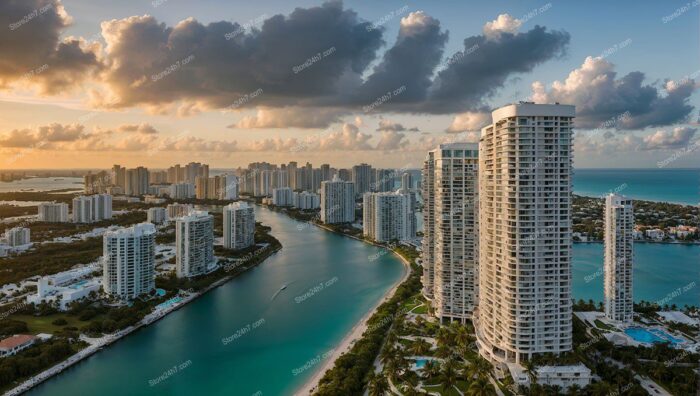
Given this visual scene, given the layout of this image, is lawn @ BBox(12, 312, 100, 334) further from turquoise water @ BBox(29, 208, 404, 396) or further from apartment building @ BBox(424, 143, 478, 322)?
apartment building @ BBox(424, 143, 478, 322)

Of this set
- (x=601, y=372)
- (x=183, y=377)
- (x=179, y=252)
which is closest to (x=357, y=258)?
(x=179, y=252)

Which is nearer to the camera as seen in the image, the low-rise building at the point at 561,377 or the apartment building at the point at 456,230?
the low-rise building at the point at 561,377

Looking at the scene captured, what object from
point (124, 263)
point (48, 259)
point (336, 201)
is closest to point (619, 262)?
point (124, 263)

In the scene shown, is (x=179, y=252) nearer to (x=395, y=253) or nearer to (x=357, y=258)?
(x=357, y=258)

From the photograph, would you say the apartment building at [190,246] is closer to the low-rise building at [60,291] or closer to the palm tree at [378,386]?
the low-rise building at [60,291]

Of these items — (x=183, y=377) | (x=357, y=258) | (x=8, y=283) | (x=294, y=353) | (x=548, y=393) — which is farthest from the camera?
(x=357, y=258)

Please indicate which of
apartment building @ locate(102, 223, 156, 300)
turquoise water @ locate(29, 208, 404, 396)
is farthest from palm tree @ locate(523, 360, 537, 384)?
apartment building @ locate(102, 223, 156, 300)

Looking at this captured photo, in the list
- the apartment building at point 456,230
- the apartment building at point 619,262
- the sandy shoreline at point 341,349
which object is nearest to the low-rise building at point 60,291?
the sandy shoreline at point 341,349
